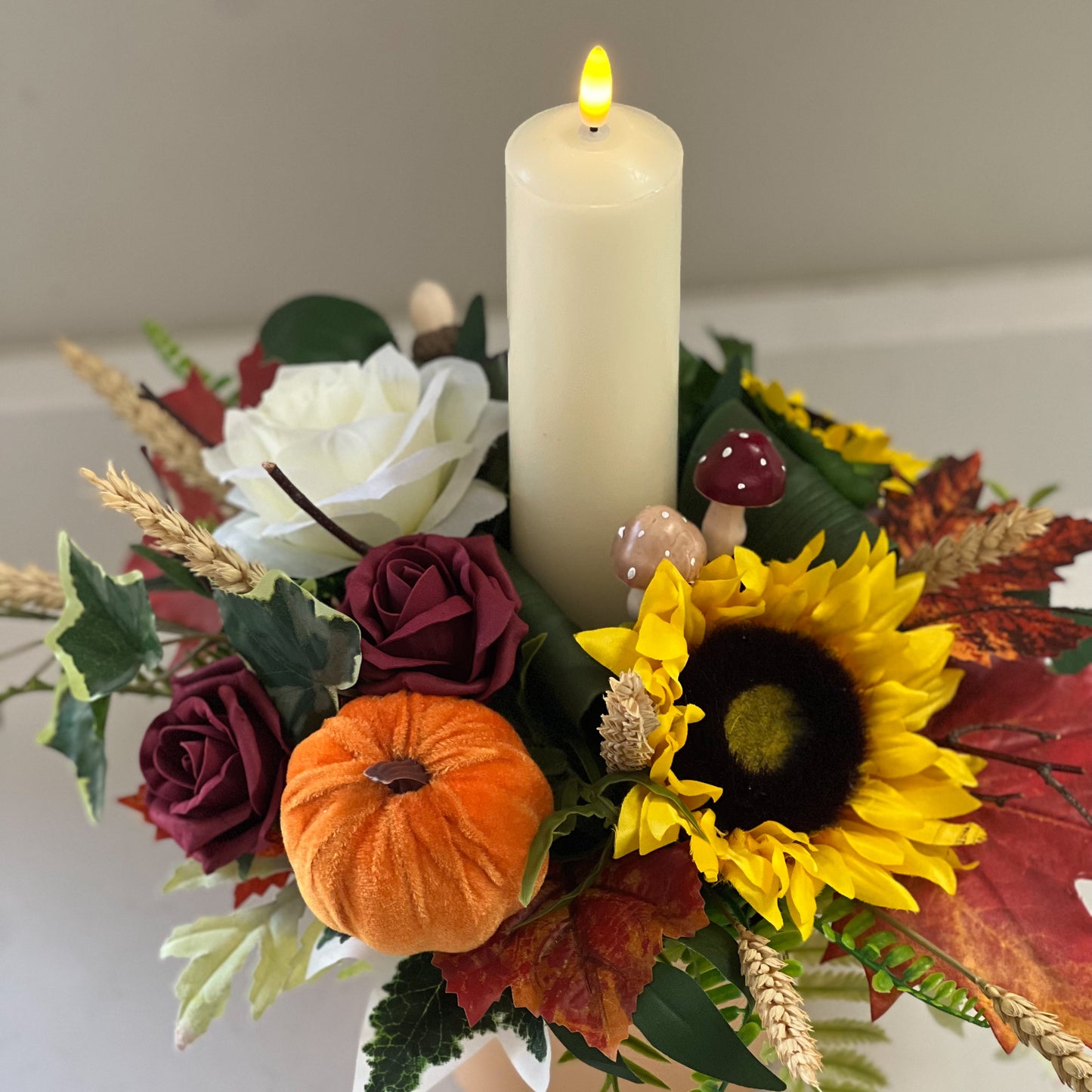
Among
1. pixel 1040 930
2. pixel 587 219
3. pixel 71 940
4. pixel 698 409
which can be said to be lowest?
pixel 71 940

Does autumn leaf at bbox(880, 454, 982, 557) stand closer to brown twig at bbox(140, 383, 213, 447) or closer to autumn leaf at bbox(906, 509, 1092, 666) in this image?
autumn leaf at bbox(906, 509, 1092, 666)

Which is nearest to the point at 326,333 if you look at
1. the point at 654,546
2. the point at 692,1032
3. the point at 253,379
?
the point at 253,379

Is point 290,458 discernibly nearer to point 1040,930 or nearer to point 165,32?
point 1040,930

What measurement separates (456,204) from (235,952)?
559 millimetres

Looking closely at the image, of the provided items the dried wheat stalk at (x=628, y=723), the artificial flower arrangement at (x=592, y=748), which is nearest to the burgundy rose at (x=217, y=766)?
the artificial flower arrangement at (x=592, y=748)

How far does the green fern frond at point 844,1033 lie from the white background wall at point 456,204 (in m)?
0.32

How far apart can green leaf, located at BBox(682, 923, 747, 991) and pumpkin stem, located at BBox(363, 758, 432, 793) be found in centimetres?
10

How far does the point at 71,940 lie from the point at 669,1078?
1.09ft

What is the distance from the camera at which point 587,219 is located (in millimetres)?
346

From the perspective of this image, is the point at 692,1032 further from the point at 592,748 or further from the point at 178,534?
the point at 178,534

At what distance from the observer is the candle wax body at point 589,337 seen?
348mm

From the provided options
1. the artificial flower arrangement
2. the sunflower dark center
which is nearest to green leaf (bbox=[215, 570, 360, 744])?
the artificial flower arrangement

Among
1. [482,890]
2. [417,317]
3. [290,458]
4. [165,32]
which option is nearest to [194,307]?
[165,32]

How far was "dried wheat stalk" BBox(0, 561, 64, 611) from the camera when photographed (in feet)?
1.30
